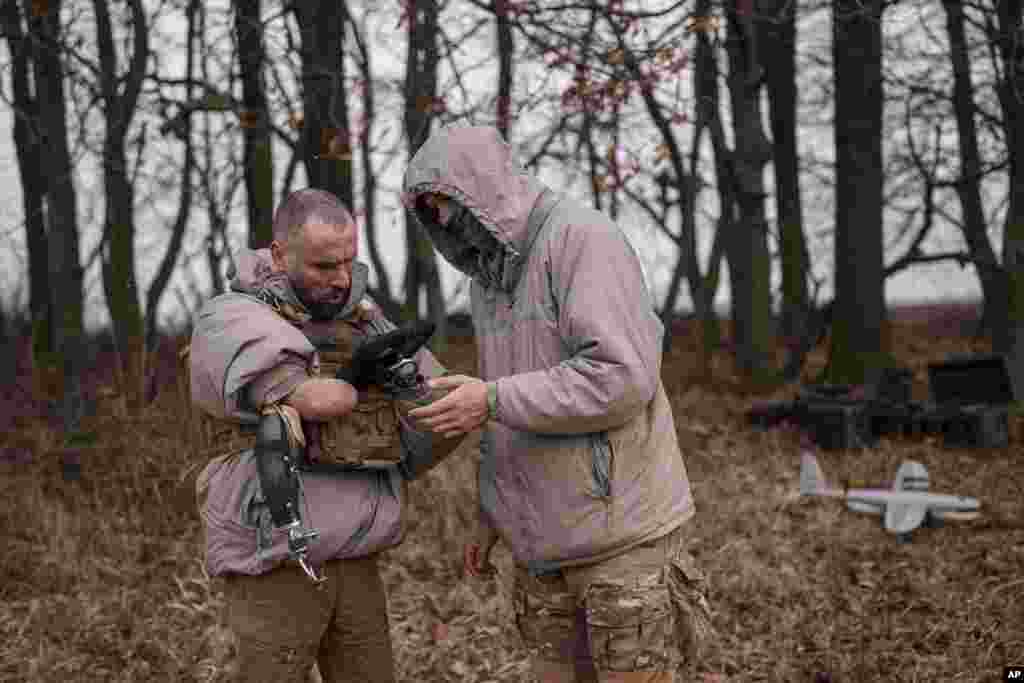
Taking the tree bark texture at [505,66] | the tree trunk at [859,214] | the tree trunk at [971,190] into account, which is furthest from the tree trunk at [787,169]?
the tree bark texture at [505,66]

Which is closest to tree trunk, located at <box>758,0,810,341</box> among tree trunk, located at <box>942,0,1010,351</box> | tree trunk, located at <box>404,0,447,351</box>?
tree trunk, located at <box>942,0,1010,351</box>

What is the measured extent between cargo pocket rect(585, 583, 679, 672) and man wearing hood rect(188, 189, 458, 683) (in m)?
0.57

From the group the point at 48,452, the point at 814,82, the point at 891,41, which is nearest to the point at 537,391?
the point at 48,452

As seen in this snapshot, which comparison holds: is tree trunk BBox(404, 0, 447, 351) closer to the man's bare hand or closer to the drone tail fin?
the drone tail fin

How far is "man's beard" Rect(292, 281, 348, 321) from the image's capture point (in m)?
2.71

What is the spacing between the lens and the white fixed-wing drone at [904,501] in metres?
6.47

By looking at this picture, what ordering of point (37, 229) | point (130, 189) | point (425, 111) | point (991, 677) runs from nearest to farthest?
1. point (991, 677)
2. point (425, 111)
3. point (130, 189)
4. point (37, 229)

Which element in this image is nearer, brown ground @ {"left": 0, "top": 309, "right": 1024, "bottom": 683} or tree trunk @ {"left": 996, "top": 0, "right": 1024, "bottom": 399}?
brown ground @ {"left": 0, "top": 309, "right": 1024, "bottom": 683}

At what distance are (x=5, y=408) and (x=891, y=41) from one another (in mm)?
10321

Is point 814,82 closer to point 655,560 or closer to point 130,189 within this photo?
point 130,189

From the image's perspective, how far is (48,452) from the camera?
7691 mm

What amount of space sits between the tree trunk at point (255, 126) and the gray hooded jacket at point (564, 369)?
548cm

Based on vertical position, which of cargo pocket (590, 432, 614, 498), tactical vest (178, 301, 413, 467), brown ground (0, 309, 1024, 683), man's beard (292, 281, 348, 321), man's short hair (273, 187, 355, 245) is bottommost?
brown ground (0, 309, 1024, 683)

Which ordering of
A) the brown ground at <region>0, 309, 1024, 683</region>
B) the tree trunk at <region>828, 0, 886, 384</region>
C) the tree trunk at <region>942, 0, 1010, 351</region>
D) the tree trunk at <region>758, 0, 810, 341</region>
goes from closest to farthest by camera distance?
the brown ground at <region>0, 309, 1024, 683</region>, the tree trunk at <region>828, 0, 886, 384</region>, the tree trunk at <region>942, 0, 1010, 351</region>, the tree trunk at <region>758, 0, 810, 341</region>
